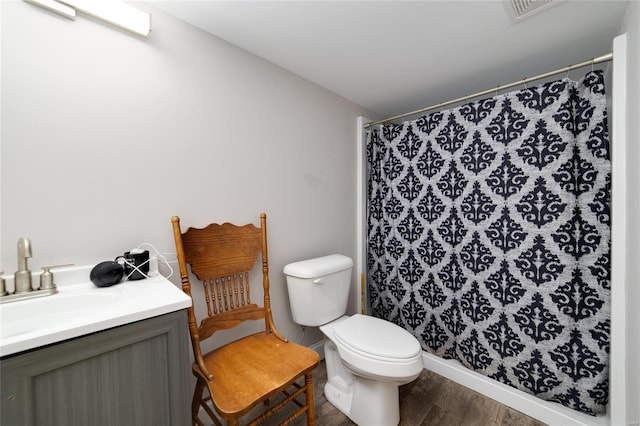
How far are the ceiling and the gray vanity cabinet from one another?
1.39m

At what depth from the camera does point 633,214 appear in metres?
1.09

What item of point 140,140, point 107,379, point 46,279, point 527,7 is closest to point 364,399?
point 107,379

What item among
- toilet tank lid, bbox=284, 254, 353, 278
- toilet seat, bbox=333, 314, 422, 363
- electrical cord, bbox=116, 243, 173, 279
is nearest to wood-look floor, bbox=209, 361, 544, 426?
toilet seat, bbox=333, 314, 422, 363

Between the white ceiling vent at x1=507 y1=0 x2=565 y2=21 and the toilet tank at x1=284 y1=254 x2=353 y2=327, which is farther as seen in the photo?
the toilet tank at x1=284 y1=254 x2=353 y2=327

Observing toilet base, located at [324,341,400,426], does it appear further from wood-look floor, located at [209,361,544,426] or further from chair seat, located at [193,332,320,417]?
chair seat, located at [193,332,320,417]

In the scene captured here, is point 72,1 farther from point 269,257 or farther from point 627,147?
point 627,147

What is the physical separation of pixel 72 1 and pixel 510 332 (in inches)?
105

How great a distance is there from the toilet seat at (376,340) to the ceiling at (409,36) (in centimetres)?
167

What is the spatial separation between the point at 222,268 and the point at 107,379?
67 centimetres

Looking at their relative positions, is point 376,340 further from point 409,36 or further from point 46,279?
point 409,36

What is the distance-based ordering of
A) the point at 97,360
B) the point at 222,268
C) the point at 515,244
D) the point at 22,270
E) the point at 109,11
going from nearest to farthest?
the point at 97,360
the point at 22,270
the point at 109,11
the point at 222,268
the point at 515,244

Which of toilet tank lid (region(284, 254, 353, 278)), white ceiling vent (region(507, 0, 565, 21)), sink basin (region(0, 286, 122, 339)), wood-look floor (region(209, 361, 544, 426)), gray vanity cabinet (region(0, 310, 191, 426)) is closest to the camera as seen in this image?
gray vanity cabinet (region(0, 310, 191, 426))

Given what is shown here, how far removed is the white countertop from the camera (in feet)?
1.89

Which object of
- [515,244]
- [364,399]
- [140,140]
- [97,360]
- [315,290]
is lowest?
[364,399]
